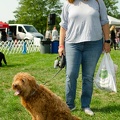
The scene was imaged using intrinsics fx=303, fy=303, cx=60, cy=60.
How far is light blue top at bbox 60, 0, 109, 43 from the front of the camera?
13.8ft

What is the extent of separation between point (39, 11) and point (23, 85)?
4398cm

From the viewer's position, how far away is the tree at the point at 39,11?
46.6 meters

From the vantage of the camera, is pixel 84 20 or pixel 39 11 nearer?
pixel 84 20

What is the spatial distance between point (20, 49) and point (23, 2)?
3217 cm

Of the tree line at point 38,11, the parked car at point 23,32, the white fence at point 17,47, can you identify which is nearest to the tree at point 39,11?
the tree line at point 38,11

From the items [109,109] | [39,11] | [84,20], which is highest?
[39,11]

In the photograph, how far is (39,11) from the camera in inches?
1837

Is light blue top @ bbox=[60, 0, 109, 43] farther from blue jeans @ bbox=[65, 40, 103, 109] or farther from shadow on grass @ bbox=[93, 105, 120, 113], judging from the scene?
shadow on grass @ bbox=[93, 105, 120, 113]

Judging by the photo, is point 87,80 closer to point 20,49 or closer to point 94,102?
point 94,102

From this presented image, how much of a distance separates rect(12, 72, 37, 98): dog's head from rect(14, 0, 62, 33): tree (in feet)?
141

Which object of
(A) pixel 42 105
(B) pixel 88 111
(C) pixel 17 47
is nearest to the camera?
(A) pixel 42 105

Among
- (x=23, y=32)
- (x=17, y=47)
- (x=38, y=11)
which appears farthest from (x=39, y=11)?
(x=17, y=47)

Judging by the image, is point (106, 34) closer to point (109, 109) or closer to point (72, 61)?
point (72, 61)

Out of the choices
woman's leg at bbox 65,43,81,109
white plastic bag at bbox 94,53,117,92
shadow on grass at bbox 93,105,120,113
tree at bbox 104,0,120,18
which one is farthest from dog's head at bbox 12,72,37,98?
tree at bbox 104,0,120,18
